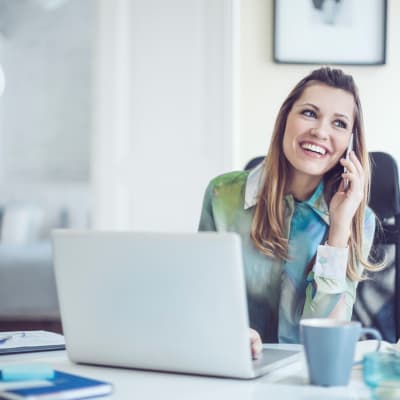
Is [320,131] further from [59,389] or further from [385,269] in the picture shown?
[59,389]

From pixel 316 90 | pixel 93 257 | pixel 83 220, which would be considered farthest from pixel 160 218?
pixel 83 220

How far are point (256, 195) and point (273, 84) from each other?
1499mm

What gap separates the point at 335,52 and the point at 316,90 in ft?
4.76

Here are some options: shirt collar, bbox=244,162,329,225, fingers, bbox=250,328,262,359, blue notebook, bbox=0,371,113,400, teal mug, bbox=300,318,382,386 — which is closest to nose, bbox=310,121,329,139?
shirt collar, bbox=244,162,329,225

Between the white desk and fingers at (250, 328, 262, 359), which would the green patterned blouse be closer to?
fingers at (250, 328, 262, 359)

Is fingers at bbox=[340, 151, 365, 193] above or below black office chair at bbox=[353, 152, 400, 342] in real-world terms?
above

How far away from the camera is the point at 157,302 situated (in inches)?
37.9

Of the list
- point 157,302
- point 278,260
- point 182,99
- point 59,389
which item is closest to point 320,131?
point 278,260

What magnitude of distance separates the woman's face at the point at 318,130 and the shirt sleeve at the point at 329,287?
26 centimetres

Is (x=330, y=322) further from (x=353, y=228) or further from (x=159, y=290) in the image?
(x=353, y=228)

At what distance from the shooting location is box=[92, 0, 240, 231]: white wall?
10.7 ft

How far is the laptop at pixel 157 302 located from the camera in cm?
91

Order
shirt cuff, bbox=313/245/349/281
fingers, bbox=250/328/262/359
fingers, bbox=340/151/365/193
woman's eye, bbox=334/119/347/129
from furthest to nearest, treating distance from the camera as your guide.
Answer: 1. woman's eye, bbox=334/119/347/129
2. fingers, bbox=340/151/365/193
3. shirt cuff, bbox=313/245/349/281
4. fingers, bbox=250/328/262/359

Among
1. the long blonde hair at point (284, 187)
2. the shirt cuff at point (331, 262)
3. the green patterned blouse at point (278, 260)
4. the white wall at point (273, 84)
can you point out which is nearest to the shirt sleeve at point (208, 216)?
the green patterned blouse at point (278, 260)
